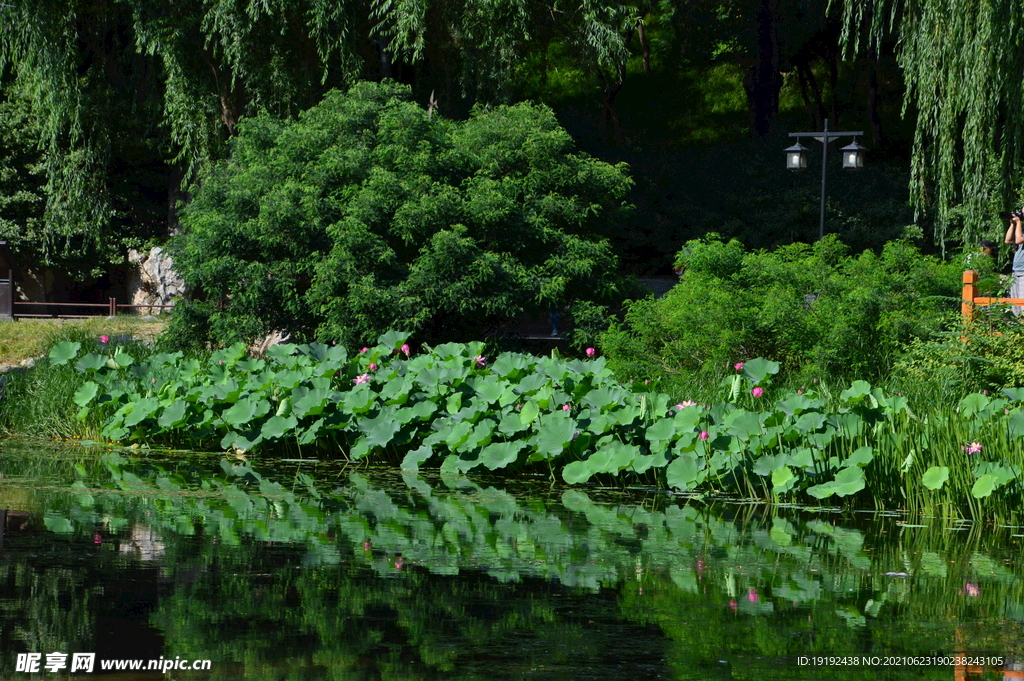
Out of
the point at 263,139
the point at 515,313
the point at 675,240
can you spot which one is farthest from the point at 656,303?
the point at 675,240

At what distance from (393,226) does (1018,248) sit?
21.3 ft

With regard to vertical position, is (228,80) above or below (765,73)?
below

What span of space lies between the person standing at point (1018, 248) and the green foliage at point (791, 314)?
0.63 meters

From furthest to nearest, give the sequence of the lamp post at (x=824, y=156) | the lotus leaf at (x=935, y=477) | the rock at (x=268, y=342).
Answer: the lamp post at (x=824, y=156), the rock at (x=268, y=342), the lotus leaf at (x=935, y=477)

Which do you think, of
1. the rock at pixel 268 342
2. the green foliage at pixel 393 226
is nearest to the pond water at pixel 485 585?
the green foliage at pixel 393 226

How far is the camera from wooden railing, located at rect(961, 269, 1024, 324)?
10555 mm

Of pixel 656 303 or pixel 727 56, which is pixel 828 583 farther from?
pixel 727 56

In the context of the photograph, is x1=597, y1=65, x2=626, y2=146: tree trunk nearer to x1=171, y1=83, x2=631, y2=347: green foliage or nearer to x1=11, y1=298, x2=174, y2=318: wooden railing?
x1=11, y1=298, x2=174, y2=318: wooden railing

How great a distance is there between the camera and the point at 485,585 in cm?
526

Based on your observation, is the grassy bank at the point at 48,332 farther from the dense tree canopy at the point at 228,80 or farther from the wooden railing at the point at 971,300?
the wooden railing at the point at 971,300

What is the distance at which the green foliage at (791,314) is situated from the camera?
10797 millimetres

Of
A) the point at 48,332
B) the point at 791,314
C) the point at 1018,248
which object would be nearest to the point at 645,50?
the point at 48,332

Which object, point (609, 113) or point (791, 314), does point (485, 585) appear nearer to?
point (791, 314)

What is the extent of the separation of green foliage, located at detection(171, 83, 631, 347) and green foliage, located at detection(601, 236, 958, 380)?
145 centimetres
